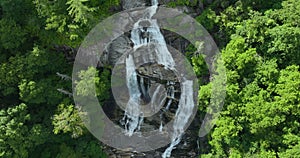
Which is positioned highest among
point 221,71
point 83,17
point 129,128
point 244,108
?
point 83,17

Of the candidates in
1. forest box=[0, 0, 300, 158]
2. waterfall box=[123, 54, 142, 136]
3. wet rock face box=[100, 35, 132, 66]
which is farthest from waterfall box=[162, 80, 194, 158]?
wet rock face box=[100, 35, 132, 66]

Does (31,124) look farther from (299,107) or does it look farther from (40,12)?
(299,107)

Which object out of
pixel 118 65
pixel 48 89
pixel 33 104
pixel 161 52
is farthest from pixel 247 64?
pixel 33 104

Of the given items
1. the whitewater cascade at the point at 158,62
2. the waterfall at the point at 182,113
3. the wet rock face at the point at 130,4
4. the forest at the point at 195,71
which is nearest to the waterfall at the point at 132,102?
the whitewater cascade at the point at 158,62

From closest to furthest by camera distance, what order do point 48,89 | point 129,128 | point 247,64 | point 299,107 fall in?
point 299,107, point 247,64, point 48,89, point 129,128

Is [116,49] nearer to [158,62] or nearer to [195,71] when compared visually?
[158,62]

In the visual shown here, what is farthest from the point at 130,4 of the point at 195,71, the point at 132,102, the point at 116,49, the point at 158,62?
the point at 132,102

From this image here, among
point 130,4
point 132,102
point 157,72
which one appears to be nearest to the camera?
point 130,4

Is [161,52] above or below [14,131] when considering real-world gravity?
above
